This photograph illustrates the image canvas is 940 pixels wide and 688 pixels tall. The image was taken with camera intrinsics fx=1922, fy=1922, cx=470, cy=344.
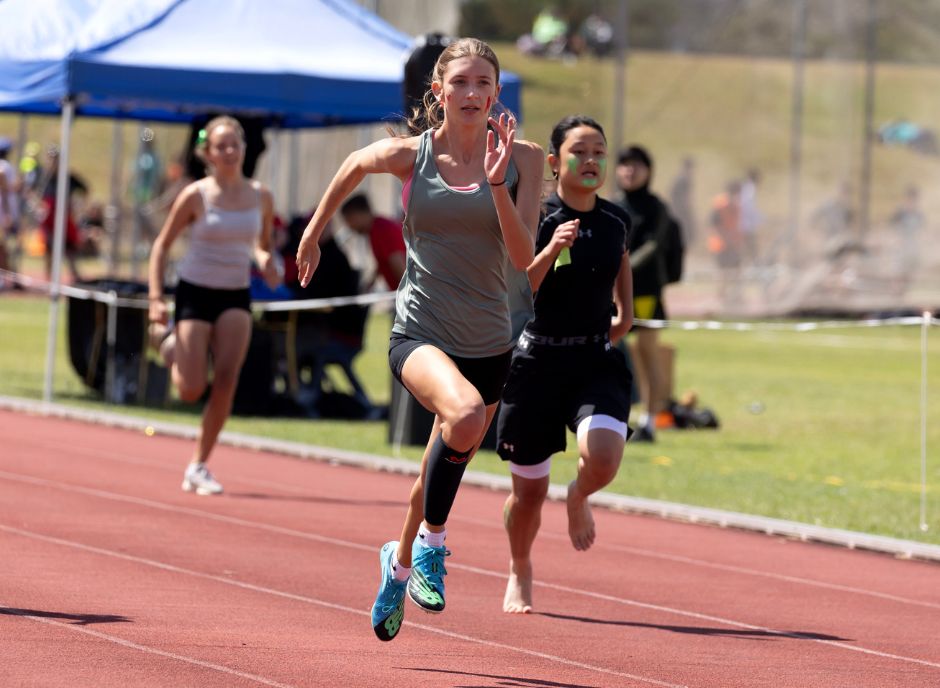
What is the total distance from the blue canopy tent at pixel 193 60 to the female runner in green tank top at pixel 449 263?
8.82 metres

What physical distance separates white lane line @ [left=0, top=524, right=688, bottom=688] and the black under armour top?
137 cm

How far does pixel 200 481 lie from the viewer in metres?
11.5

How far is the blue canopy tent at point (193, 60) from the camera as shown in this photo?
Result: 1587cm

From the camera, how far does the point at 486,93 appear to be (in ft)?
21.8

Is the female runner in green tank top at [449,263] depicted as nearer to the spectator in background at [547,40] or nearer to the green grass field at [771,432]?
the green grass field at [771,432]

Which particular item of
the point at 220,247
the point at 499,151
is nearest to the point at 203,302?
the point at 220,247

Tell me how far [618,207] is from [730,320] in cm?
2505

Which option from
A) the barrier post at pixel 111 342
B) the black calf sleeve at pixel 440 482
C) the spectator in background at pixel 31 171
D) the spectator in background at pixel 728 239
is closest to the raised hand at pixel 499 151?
the black calf sleeve at pixel 440 482

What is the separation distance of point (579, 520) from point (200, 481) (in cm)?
396

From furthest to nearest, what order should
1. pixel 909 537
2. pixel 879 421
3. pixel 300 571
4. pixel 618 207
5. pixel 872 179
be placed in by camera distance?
pixel 872 179, pixel 879 421, pixel 909 537, pixel 300 571, pixel 618 207

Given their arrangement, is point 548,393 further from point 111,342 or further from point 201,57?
point 111,342

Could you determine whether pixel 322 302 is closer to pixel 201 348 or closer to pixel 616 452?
pixel 201 348

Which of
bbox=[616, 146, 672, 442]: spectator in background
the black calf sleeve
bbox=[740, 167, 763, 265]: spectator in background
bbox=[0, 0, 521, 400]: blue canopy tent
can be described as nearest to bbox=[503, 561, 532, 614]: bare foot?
the black calf sleeve

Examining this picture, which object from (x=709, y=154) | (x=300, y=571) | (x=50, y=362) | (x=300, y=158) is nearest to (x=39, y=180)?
(x=300, y=158)
